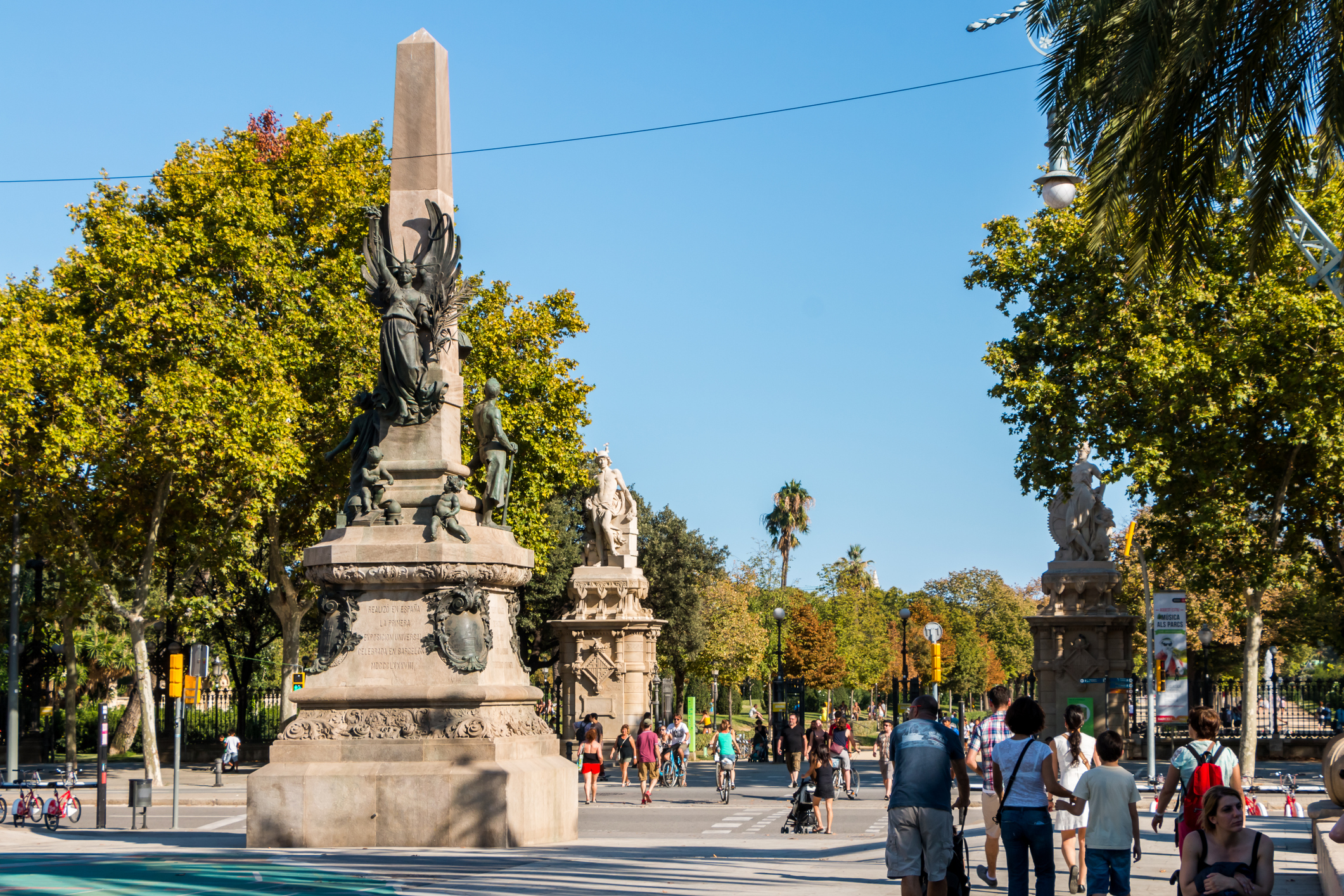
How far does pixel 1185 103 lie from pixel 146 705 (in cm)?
2854

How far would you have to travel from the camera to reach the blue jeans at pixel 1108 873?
384 inches

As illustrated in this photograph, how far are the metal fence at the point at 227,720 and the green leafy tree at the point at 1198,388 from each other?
23.2 m

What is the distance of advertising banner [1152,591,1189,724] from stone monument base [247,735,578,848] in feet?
45.9

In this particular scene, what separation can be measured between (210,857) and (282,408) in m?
19.8

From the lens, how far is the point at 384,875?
39.4ft

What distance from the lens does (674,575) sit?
5981 cm

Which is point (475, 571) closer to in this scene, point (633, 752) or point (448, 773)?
point (448, 773)

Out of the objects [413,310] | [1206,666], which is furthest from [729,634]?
[413,310]

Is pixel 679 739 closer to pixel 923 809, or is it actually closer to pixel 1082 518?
pixel 1082 518

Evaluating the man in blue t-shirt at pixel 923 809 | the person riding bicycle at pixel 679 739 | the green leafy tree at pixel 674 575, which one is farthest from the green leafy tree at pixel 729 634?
the man in blue t-shirt at pixel 923 809

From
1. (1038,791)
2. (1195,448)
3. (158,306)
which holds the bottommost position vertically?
(1038,791)

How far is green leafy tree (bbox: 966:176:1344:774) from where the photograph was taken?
28047 mm

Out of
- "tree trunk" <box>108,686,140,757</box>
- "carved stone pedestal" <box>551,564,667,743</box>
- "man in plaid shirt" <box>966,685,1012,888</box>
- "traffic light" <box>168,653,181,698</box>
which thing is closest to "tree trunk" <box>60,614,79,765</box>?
"tree trunk" <box>108,686,140,757</box>

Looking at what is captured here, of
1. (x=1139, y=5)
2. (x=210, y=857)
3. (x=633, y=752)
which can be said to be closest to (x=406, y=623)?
(x=210, y=857)
